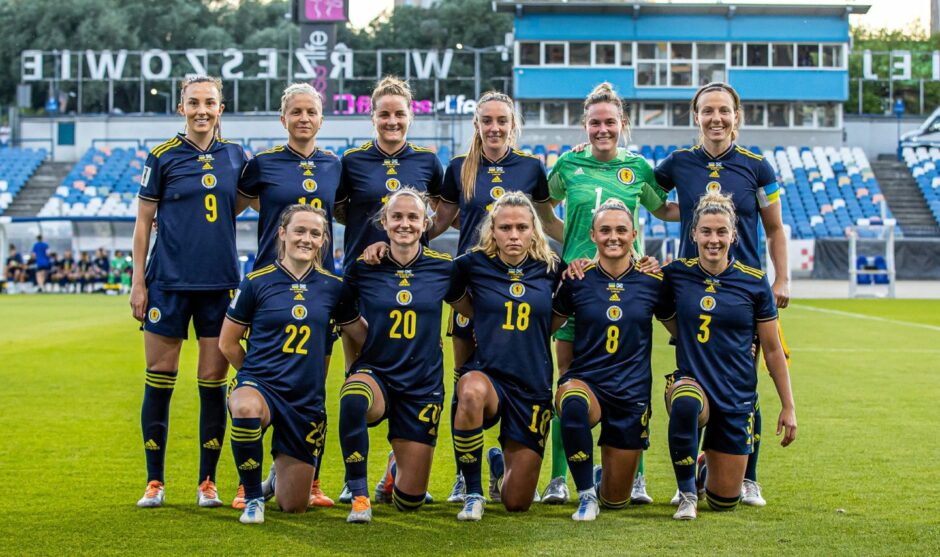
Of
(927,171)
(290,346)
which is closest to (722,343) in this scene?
(290,346)

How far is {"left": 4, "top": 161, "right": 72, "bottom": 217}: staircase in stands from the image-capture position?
1548 inches

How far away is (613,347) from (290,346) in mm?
1499

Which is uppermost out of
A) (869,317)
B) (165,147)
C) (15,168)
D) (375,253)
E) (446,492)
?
(15,168)

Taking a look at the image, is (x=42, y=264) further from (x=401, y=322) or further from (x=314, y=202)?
(x=401, y=322)

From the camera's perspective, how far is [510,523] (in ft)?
16.8

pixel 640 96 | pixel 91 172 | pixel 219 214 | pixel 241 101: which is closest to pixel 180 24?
pixel 241 101

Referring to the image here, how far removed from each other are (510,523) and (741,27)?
36.6 m

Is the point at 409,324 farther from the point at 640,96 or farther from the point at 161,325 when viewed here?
the point at 640,96

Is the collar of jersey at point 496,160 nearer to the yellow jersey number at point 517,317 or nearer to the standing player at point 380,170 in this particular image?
the standing player at point 380,170

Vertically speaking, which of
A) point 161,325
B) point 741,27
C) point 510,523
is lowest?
point 510,523

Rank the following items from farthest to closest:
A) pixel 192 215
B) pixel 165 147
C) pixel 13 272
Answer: pixel 13 272 → pixel 165 147 → pixel 192 215

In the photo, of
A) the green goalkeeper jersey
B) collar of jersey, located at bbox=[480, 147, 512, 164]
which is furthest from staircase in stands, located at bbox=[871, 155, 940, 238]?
collar of jersey, located at bbox=[480, 147, 512, 164]

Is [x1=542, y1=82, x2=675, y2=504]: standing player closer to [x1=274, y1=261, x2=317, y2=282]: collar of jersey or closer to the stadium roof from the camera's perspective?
[x1=274, y1=261, x2=317, y2=282]: collar of jersey

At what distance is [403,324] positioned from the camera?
5.45 metres
